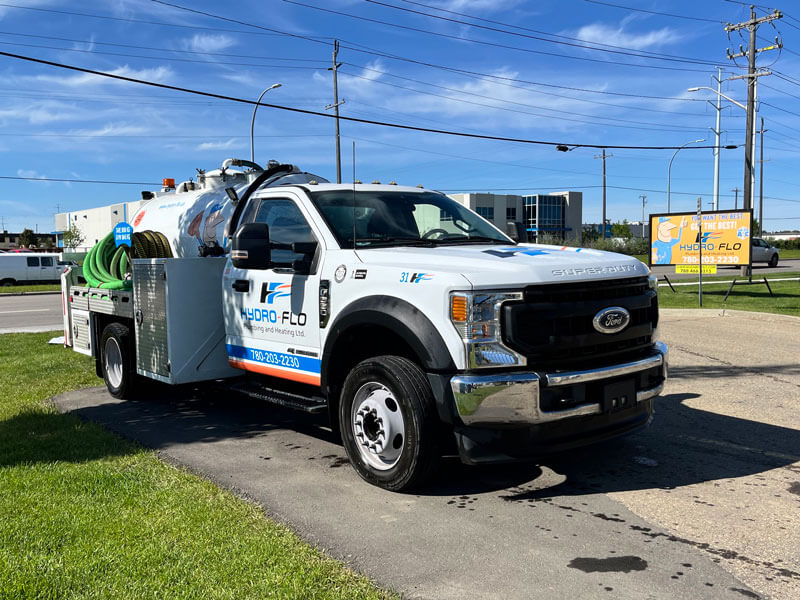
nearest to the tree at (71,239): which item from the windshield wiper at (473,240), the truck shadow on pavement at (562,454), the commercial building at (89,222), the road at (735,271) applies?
the commercial building at (89,222)

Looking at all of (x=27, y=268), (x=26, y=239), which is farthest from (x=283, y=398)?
(x=26, y=239)

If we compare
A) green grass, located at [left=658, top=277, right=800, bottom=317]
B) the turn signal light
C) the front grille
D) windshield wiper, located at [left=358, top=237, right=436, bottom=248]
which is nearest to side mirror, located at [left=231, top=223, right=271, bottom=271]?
windshield wiper, located at [left=358, top=237, right=436, bottom=248]

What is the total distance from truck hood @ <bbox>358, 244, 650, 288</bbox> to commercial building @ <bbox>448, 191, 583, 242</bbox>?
3061 inches

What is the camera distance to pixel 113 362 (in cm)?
789

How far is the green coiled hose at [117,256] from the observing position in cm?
810

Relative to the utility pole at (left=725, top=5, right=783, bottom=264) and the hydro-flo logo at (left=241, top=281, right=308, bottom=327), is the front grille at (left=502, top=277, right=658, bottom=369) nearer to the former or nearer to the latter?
the hydro-flo logo at (left=241, top=281, right=308, bottom=327)

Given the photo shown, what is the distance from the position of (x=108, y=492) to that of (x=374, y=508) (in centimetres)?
172

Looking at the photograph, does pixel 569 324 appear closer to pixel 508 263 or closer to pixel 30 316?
pixel 508 263

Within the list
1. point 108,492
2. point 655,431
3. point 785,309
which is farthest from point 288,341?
point 785,309

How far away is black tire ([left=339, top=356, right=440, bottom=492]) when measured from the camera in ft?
14.3

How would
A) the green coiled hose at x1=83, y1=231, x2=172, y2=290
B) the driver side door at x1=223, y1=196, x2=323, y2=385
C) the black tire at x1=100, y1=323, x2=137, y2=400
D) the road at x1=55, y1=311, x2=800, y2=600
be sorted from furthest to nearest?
the green coiled hose at x1=83, y1=231, x2=172, y2=290
the black tire at x1=100, y1=323, x2=137, y2=400
the driver side door at x1=223, y1=196, x2=323, y2=385
the road at x1=55, y1=311, x2=800, y2=600

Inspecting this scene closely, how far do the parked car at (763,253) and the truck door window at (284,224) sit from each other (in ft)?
123

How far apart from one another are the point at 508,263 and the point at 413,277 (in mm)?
600

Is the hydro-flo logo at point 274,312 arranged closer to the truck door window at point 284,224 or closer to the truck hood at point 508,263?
the truck door window at point 284,224
